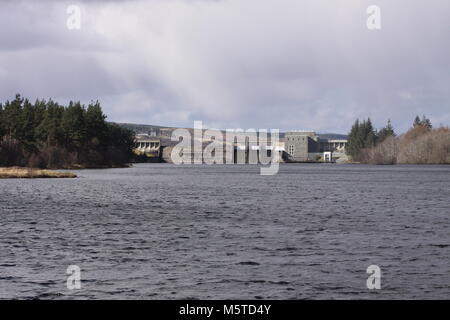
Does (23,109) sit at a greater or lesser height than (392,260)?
greater

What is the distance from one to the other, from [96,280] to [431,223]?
33478 millimetres

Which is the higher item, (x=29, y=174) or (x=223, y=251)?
(x=29, y=174)

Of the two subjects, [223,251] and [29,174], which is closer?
[223,251]

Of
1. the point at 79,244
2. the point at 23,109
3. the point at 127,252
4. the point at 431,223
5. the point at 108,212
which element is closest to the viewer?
the point at 127,252

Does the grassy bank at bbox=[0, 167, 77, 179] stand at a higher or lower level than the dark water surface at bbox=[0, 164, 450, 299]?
higher

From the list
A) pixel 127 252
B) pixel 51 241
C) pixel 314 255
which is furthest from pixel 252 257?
pixel 51 241

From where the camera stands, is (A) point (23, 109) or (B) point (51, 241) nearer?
(B) point (51, 241)

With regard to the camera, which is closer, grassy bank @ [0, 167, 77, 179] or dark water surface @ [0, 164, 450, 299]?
dark water surface @ [0, 164, 450, 299]

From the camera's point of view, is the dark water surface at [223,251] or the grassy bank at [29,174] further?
the grassy bank at [29,174]

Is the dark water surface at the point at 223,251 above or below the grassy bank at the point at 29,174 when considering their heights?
below

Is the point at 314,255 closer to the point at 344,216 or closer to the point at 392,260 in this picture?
the point at 392,260

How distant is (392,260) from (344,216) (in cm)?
2610

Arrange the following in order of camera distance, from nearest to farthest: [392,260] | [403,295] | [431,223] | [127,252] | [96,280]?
[403,295] → [96,280] → [392,260] → [127,252] → [431,223]

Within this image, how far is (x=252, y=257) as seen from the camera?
115 feet
